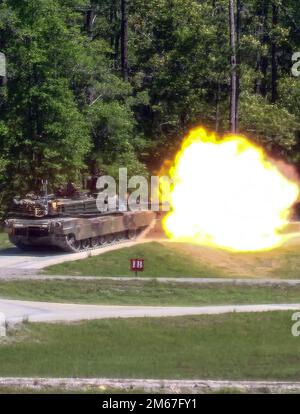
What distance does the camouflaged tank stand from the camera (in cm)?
3334

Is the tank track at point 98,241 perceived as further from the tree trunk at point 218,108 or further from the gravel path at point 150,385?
the gravel path at point 150,385

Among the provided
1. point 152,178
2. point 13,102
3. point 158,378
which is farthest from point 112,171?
point 158,378

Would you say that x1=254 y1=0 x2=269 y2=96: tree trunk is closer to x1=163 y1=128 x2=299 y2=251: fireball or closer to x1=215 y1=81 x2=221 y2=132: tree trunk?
x1=215 y1=81 x2=221 y2=132: tree trunk

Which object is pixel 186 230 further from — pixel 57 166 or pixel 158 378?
pixel 158 378

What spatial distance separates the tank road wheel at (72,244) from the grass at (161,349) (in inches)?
425

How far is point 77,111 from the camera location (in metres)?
44.1

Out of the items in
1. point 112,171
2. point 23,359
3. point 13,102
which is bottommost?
point 23,359

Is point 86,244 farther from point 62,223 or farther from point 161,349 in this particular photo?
point 161,349

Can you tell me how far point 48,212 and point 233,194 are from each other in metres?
7.93

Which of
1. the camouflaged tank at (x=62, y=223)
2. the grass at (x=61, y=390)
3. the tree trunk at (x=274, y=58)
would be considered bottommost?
the grass at (x=61, y=390)

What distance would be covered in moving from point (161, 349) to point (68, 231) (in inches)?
512

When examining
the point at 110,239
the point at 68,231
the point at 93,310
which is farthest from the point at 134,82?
the point at 93,310

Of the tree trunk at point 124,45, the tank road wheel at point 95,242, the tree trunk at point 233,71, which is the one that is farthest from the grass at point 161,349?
the tree trunk at point 124,45

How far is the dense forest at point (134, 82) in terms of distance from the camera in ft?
141
